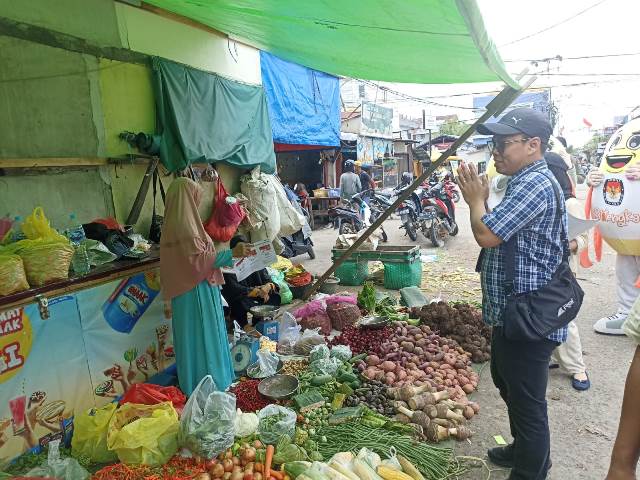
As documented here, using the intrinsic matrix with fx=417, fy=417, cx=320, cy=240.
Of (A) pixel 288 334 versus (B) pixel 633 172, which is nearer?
(B) pixel 633 172

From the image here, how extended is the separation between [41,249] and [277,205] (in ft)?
12.4

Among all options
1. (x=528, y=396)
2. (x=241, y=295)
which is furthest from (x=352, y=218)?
(x=528, y=396)

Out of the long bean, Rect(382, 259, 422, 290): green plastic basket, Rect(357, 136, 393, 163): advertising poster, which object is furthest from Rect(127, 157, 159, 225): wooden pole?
Rect(357, 136, 393, 163): advertising poster

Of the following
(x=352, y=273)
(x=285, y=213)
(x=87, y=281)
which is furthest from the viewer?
(x=352, y=273)

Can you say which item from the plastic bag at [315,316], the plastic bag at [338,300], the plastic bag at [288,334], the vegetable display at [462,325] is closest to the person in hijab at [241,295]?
the plastic bag at [288,334]

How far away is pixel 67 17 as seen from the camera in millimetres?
3654

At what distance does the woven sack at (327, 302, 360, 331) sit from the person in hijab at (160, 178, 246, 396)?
1.85 metres

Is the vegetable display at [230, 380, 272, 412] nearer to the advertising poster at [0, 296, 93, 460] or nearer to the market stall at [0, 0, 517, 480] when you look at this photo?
the market stall at [0, 0, 517, 480]

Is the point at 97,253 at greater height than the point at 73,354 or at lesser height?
greater

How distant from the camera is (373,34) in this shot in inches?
125

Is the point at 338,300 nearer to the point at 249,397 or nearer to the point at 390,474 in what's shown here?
the point at 249,397

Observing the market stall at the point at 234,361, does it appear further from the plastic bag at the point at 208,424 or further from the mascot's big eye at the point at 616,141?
the mascot's big eye at the point at 616,141

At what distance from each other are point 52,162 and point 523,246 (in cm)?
367

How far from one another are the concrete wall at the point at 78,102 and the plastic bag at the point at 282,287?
201cm
